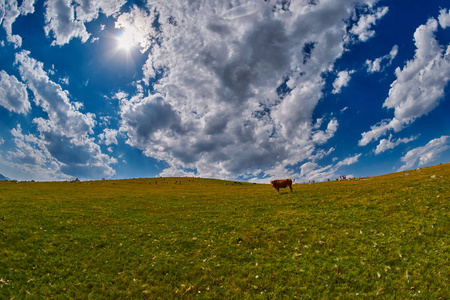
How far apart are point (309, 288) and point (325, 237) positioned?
6711 mm

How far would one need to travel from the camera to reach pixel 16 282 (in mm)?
11562

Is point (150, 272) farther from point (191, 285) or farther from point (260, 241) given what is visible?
point (260, 241)

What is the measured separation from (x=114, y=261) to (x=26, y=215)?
17.2 m

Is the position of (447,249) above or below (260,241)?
below

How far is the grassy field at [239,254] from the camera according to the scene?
1120 centimetres

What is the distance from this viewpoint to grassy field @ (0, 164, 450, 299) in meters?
11.2

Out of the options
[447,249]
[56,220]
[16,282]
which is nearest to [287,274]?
[447,249]

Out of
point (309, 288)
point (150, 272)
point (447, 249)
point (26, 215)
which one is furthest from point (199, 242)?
point (26, 215)

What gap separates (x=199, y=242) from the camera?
17672 mm

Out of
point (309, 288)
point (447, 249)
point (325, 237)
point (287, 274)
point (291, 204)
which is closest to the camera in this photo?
point (309, 288)

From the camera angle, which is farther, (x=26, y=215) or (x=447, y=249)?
(x=26, y=215)

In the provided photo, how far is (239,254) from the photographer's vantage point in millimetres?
15430

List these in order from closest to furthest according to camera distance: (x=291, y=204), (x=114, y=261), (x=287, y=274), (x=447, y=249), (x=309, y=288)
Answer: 1. (x=309, y=288)
2. (x=287, y=274)
3. (x=447, y=249)
4. (x=114, y=261)
5. (x=291, y=204)

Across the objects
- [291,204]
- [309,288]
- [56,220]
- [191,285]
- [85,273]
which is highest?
[56,220]
